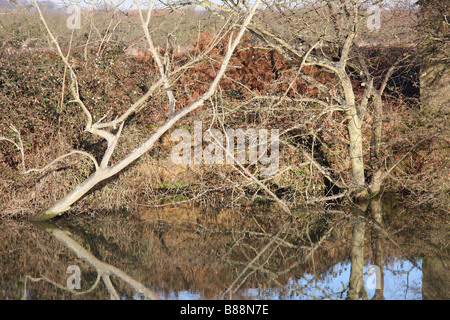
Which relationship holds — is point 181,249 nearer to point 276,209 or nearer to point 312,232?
point 312,232

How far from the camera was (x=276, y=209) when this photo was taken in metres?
9.82

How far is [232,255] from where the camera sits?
698 cm

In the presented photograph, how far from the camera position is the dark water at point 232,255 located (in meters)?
5.73

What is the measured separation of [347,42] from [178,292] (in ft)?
19.1

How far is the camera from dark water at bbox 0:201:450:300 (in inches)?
226
